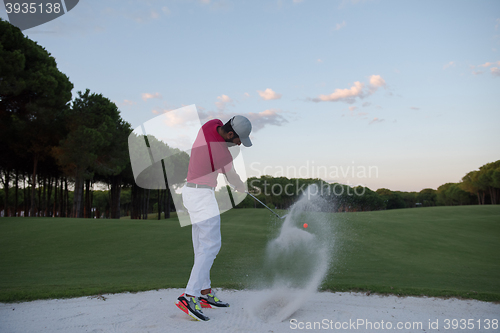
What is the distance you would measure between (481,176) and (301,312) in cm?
6144

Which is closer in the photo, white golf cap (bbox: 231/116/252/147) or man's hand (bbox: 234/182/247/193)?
white golf cap (bbox: 231/116/252/147)

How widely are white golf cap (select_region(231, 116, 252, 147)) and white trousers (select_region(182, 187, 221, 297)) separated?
86cm

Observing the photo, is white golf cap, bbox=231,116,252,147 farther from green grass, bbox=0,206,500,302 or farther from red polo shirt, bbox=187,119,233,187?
green grass, bbox=0,206,500,302

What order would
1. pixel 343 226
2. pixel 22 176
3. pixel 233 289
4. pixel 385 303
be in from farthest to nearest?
pixel 22 176, pixel 343 226, pixel 233 289, pixel 385 303

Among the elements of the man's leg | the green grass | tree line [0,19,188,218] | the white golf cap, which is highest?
tree line [0,19,188,218]

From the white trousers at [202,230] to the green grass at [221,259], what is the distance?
6.29 ft

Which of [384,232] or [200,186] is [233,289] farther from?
[384,232]

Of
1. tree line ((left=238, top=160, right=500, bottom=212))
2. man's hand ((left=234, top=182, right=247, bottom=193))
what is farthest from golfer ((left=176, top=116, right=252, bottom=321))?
tree line ((left=238, top=160, right=500, bottom=212))

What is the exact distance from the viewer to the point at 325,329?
3930 millimetres

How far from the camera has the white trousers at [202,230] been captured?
4297 mm

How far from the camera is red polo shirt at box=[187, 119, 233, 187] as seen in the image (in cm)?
435

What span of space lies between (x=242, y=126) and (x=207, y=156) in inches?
23.7

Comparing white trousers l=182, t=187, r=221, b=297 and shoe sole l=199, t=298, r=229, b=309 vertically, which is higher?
white trousers l=182, t=187, r=221, b=297

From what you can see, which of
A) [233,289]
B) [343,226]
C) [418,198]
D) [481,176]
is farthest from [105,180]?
[418,198]
